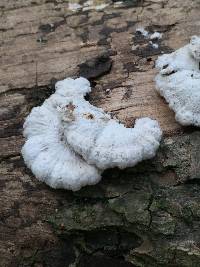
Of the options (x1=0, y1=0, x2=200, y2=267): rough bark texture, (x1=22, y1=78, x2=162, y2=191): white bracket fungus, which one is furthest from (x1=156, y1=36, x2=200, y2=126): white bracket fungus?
(x1=22, y1=78, x2=162, y2=191): white bracket fungus

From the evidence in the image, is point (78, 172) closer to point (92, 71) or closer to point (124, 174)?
point (124, 174)

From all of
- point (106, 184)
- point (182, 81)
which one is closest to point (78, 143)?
point (106, 184)

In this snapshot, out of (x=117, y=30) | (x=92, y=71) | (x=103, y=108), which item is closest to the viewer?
(x=103, y=108)

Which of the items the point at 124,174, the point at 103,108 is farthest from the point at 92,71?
the point at 124,174

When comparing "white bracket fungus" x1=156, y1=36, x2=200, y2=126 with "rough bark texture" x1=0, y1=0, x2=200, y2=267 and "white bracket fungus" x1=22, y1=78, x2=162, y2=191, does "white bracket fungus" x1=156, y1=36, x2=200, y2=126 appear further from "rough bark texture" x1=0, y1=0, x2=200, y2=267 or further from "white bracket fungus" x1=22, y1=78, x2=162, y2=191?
"white bracket fungus" x1=22, y1=78, x2=162, y2=191

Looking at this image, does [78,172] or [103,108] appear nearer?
[78,172]

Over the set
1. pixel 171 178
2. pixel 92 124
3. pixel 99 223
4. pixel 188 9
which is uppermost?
pixel 188 9
